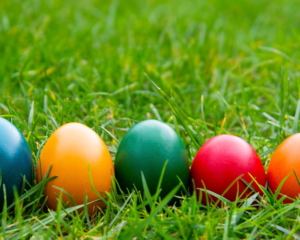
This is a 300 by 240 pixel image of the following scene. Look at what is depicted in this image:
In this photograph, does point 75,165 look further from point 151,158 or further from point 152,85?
point 152,85

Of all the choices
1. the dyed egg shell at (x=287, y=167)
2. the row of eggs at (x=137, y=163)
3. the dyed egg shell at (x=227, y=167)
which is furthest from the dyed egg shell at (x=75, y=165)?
the dyed egg shell at (x=287, y=167)

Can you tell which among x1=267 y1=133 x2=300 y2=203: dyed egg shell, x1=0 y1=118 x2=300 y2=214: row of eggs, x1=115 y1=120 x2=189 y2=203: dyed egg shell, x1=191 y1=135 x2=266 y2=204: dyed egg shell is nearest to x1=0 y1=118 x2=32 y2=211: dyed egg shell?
x1=0 y1=118 x2=300 y2=214: row of eggs

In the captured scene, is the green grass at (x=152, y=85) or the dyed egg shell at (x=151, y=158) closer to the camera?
the green grass at (x=152, y=85)

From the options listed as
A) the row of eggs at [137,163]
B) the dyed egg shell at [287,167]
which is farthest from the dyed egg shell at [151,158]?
the dyed egg shell at [287,167]

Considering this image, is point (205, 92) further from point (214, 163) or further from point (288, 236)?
point (288, 236)

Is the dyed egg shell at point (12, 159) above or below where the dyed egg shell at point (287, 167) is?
above

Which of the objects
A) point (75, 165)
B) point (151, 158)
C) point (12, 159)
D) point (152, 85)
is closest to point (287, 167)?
point (151, 158)

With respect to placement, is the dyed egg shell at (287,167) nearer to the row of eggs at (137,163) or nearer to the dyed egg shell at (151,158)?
the row of eggs at (137,163)

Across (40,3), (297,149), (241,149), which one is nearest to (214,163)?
(241,149)
